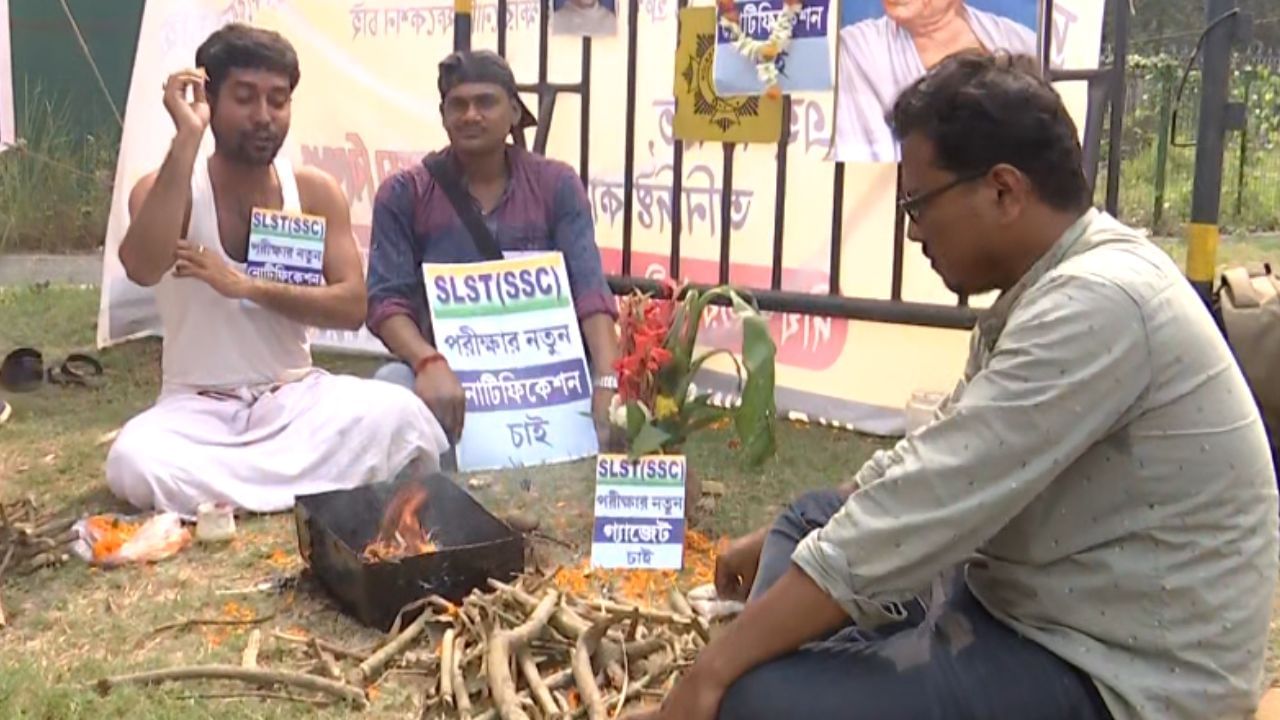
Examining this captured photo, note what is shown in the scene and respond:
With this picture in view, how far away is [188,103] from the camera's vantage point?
4.39 m

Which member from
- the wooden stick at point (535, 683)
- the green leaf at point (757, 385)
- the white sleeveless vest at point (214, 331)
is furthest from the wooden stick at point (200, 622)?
the green leaf at point (757, 385)

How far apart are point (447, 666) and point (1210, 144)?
10.3 feet

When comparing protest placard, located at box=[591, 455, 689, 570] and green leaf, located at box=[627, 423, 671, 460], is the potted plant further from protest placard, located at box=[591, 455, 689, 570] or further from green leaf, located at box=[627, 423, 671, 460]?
protest placard, located at box=[591, 455, 689, 570]

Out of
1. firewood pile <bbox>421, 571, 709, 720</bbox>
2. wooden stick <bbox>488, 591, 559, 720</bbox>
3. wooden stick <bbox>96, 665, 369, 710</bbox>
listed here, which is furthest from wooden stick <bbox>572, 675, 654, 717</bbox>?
wooden stick <bbox>96, 665, 369, 710</bbox>

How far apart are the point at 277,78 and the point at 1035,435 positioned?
3157 mm

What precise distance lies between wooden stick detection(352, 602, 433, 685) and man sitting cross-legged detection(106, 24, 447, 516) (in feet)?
3.65

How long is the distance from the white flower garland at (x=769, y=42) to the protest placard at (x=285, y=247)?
5.63ft

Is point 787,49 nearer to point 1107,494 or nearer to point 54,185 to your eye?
point 1107,494

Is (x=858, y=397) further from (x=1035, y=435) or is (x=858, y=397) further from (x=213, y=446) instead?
(x=1035, y=435)

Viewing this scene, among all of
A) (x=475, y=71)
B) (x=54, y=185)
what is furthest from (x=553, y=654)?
(x=54, y=185)

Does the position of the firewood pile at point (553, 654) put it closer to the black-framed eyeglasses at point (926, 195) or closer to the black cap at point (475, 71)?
the black-framed eyeglasses at point (926, 195)

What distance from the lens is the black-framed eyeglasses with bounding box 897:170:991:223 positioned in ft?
6.86

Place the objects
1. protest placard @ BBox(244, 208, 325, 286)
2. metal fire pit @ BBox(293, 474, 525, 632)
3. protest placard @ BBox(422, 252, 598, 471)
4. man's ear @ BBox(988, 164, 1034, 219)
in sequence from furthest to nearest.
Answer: protest placard @ BBox(422, 252, 598, 471)
protest placard @ BBox(244, 208, 325, 286)
metal fire pit @ BBox(293, 474, 525, 632)
man's ear @ BBox(988, 164, 1034, 219)

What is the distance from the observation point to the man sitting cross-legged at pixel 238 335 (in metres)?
4.31
